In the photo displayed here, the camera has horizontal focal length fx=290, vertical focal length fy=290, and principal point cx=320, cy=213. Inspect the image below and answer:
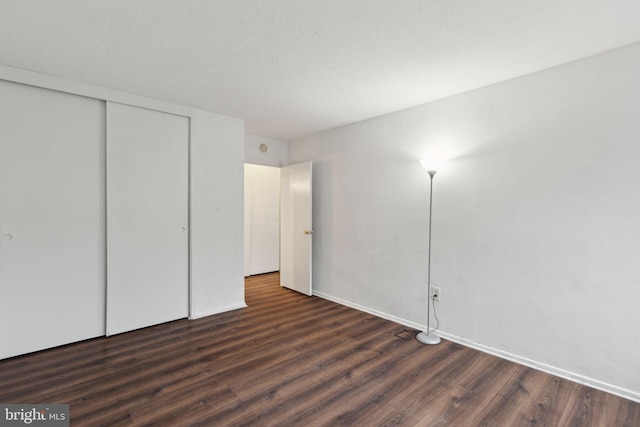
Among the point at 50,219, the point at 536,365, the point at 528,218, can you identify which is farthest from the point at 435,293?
the point at 50,219

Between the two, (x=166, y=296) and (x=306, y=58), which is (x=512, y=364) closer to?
(x=306, y=58)

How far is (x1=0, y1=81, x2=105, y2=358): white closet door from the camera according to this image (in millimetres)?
2541

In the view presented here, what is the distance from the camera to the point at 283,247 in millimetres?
5016

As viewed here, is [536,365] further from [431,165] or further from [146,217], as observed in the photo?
[146,217]

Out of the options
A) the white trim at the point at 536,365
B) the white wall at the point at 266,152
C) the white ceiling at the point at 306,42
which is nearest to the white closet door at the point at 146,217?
the white ceiling at the point at 306,42

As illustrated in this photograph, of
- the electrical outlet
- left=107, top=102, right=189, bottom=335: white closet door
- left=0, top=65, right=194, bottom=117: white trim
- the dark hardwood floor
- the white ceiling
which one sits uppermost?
the white ceiling

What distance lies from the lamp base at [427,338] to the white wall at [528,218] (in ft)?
0.58

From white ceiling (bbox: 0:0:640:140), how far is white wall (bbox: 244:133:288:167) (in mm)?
1547

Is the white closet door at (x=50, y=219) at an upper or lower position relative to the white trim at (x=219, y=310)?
upper

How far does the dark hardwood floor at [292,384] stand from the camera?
189 cm

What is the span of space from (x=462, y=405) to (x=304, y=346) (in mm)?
1423

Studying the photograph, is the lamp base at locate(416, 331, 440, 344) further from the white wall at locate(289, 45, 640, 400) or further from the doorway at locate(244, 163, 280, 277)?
the doorway at locate(244, 163, 280, 277)

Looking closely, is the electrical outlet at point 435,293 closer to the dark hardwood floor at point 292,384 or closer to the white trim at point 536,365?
the white trim at point 536,365

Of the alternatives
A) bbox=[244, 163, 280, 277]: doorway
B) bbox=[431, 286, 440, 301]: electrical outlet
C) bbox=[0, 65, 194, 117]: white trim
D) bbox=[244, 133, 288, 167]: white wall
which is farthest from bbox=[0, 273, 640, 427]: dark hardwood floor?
bbox=[244, 163, 280, 277]: doorway
